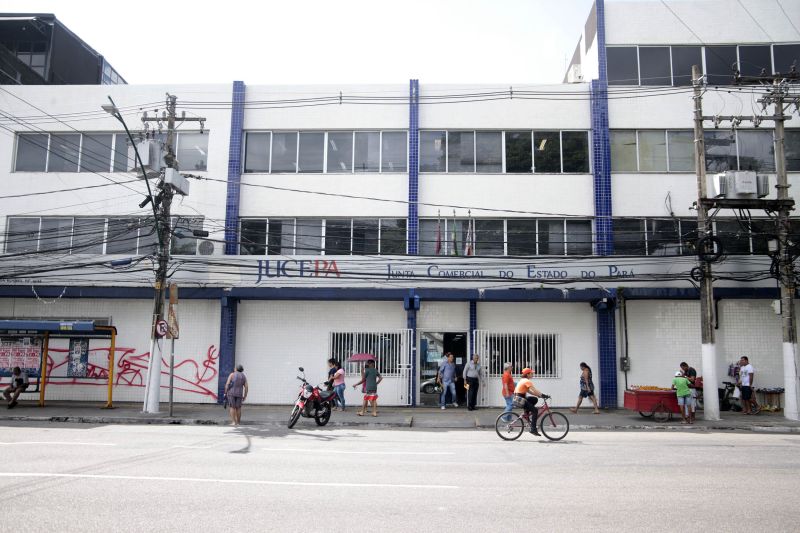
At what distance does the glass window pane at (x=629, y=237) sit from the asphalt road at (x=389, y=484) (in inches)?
310

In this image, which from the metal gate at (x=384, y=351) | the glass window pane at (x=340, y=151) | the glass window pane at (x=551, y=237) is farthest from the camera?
the glass window pane at (x=340, y=151)

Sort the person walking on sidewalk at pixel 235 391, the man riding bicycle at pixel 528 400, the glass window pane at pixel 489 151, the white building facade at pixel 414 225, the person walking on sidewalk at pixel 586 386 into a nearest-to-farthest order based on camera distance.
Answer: the man riding bicycle at pixel 528 400, the person walking on sidewalk at pixel 235 391, the person walking on sidewalk at pixel 586 386, the white building facade at pixel 414 225, the glass window pane at pixel 489 151

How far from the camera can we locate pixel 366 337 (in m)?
19.4

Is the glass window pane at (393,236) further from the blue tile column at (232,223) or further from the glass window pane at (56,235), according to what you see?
the glass window pane at (56,235)

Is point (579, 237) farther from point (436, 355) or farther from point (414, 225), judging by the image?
point (436, 355)

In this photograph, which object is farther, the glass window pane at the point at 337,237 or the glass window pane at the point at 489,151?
the glass window pane at the point at 489,151

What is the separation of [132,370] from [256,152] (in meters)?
8.51

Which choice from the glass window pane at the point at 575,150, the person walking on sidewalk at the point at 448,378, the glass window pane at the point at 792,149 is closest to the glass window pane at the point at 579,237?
the glass window pane at the point at 575,150

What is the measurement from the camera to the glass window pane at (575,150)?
1980 centimetres

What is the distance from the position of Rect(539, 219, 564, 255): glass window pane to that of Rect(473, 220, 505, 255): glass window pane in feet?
4.25

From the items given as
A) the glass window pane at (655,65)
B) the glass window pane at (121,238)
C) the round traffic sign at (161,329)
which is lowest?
the round traffic sign at (161,329)

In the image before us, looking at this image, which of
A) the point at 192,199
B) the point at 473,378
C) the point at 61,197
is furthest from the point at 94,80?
the point at 473,378

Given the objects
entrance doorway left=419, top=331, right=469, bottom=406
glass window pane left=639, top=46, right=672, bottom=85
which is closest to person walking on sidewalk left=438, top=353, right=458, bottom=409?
entrance doorway left=419, top=331, right=469, bottom=406

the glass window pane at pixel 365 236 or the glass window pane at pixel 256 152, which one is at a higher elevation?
the glass window pane at pixel 256 152
